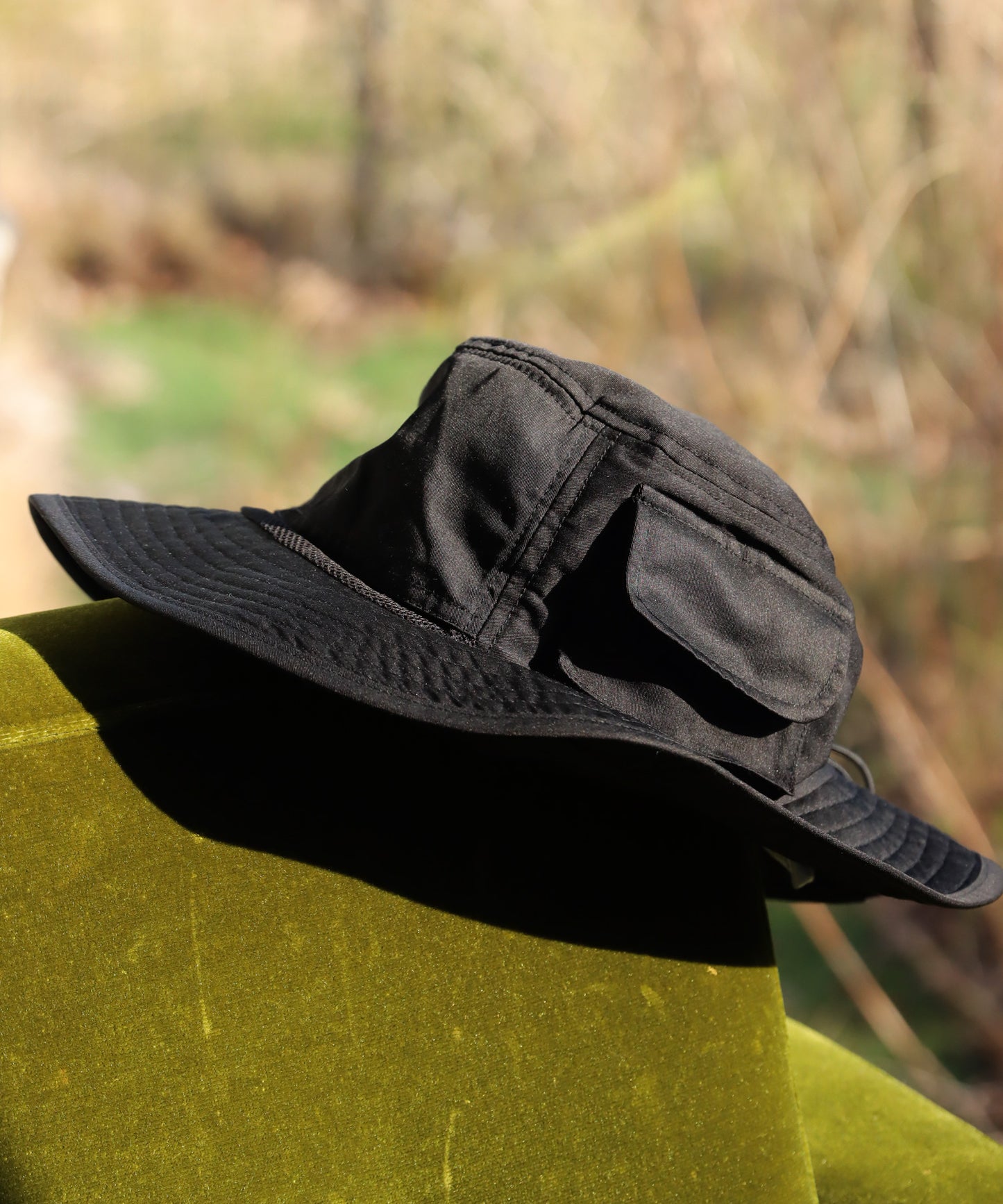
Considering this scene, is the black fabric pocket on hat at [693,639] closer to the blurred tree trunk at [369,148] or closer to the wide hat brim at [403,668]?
the wide hat brim at [403,668]

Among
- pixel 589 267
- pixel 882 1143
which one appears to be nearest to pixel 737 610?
pixel 882 1143

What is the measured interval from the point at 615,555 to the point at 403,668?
167 mm

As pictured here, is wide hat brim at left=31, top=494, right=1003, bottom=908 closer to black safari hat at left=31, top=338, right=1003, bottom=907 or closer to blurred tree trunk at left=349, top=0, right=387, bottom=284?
black safari hat at left=31, top=338, right=1003, bottom=907

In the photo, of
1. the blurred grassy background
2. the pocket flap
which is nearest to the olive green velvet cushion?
the pocket flap

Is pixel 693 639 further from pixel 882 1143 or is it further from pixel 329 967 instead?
pixel 882 1143

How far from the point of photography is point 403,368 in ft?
15.0

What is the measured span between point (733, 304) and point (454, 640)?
2.13 meters

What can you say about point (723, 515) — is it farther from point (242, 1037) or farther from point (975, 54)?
point (975, 54)

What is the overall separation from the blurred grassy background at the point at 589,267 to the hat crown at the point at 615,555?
145cm

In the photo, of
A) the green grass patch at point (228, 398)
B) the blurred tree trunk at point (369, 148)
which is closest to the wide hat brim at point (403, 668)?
the green grass patch at point (228, 398)

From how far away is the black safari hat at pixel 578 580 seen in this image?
739 mm

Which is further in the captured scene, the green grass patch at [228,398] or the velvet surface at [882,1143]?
the green grass patch at [228,398]

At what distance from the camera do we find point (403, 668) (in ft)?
2.31

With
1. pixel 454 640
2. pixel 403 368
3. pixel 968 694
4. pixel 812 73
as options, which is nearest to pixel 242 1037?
pixel 454 640
